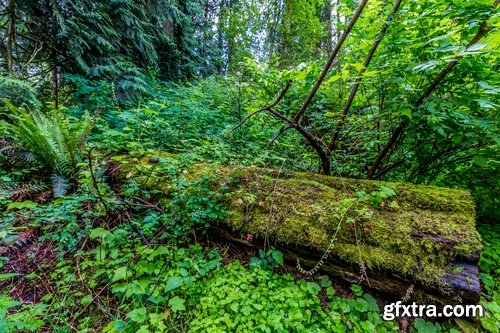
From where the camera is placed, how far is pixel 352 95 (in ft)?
7.71

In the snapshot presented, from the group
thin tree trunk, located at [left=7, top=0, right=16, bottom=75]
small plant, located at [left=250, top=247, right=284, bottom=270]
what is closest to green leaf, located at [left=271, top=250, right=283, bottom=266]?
small plant, located at [left=250, top=247, right=284, bottom=270]

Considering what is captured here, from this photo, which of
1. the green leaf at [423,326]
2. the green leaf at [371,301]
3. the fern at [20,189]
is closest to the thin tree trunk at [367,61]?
the green leaf at [371,301]

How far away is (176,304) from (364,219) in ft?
4.89

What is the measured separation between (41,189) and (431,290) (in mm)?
3635

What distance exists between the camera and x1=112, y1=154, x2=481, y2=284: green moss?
1.46 m

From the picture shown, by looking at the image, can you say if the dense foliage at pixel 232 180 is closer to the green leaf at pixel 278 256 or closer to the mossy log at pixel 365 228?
the green leaf at pixel 278 256

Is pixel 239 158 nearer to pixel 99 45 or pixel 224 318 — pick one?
pixel 224 318

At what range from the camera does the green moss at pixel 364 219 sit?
146cm

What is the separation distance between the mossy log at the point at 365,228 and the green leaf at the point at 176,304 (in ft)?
2.08

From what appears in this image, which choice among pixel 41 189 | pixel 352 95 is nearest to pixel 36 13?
pixel 41 189

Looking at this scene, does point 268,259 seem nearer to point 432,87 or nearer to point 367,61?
point 432,87

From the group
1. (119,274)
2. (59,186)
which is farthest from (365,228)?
(59,186)

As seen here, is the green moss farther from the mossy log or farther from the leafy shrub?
the leafy shrub

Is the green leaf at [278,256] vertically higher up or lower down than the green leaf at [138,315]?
lower down
